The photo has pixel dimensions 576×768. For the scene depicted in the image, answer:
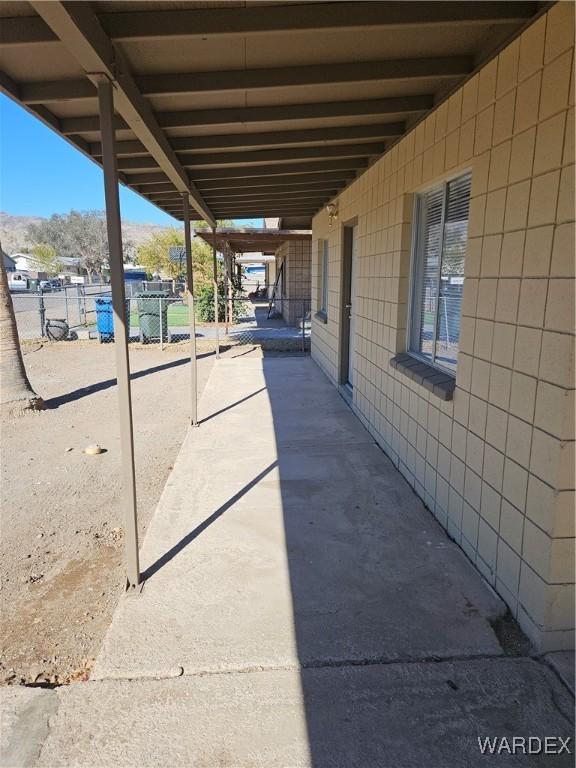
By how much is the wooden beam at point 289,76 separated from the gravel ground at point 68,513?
2.88 m

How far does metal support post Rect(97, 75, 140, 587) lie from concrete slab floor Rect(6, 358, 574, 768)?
13.7 inches

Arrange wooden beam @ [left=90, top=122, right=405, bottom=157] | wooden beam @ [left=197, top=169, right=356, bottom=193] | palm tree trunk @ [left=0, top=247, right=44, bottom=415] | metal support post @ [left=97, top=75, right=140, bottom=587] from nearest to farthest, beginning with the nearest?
metal support post @ [left=97, top=75, right=140, bottom=587], wooden beam @ [left=90, top=122, right=405, bottom=157], wooden beam @ [left=197, top=169, right=356, bottom=193], palm tree trunk @ [left=0, top=247, right=44, bottom=415]

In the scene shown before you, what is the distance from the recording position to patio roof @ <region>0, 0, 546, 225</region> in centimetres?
235

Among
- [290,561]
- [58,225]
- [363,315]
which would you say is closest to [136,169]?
[363,315]

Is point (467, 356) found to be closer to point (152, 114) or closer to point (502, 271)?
point (502, 271)

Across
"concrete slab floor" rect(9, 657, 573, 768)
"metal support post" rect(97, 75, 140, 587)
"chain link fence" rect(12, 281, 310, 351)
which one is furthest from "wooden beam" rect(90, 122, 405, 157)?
"chain link fence" rect(12, 281, 310, 351)

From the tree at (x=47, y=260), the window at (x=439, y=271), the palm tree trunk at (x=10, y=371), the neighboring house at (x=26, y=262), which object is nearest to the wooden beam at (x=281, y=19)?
the window at (x=439, y=271)

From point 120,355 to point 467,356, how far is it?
201 centimetres

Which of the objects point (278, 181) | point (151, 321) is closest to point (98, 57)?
point (278, 181)

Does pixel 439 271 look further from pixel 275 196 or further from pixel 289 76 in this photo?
pixel 275 196

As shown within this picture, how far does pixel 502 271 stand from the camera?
8.67 feet

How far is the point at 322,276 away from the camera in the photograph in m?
9.83

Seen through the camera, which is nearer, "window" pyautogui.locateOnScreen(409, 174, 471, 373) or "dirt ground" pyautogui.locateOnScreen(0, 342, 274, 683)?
"dirt ground" pyautogui.locateOnScreen(0, 342, 274, 683)

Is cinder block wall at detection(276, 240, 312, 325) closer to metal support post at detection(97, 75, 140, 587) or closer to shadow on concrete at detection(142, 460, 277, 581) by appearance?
shadow on concrete at detection(142, 460, 277, 581)
